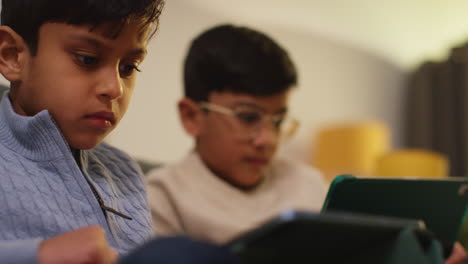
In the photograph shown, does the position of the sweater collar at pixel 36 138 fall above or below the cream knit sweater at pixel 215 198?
above

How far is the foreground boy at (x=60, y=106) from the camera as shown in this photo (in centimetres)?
50

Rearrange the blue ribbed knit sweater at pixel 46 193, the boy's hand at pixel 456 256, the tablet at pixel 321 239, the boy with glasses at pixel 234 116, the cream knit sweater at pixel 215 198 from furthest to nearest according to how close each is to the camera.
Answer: the boy with glasses at pixel 234 116 → the cream knit sweater at pixel 215 198 → the boy's hand at pixel 456 256 → the blue ribbed knit sweater at pixel 46 193 → the tablet at pixel 321 239

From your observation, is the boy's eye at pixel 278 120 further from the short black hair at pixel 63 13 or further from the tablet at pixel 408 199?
the short black hair at pixel 63 13

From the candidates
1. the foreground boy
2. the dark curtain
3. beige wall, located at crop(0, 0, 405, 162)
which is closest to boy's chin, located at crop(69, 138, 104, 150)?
the foreground boy

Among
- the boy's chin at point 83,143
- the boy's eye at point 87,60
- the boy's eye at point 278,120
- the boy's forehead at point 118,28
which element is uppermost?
the boy's forehead at point 118,28

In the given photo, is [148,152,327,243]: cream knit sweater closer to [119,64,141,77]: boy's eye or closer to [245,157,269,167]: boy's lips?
[245,157,269,167]: boy's lips

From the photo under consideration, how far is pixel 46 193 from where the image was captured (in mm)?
506

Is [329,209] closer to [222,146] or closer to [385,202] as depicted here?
[385,202]

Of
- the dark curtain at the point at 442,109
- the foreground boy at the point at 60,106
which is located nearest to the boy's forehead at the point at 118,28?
the foreground boy at the point at 60,106

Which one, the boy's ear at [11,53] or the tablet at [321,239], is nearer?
the tablet at [321,239]

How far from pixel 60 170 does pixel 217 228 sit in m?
0.43

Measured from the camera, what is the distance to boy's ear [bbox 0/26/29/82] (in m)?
0.54

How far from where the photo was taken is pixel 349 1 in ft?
10.7

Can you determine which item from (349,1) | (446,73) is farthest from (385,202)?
(446,73)
